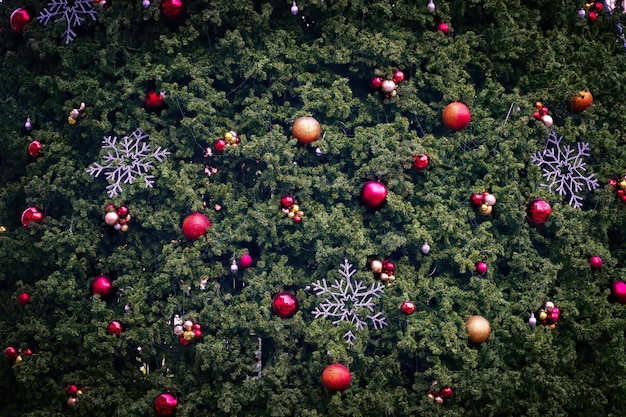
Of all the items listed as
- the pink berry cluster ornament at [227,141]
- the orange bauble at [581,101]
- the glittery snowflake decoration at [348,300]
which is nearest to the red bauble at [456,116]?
the orange bauble at [581,101]

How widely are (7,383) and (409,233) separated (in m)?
1.26

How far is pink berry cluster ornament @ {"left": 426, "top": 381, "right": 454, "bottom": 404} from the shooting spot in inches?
64.3

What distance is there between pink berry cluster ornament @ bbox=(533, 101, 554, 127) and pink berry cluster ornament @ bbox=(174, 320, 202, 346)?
3.84ft

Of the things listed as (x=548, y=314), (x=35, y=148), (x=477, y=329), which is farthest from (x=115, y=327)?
(x=548, y=314)

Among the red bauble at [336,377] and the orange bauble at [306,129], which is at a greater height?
the orange bauble at [306,129]

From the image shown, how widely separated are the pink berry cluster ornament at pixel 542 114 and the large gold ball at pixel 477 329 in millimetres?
624

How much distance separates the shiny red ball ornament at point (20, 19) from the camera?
1.72 meters

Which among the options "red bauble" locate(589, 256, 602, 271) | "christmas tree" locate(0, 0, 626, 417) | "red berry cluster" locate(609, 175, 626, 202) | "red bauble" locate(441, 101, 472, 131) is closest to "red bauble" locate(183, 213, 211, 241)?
"christmas tree" locate(0, 0, 626, 417)

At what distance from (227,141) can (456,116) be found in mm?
658

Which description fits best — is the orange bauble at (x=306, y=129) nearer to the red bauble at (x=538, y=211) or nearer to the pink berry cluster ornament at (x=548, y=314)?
the red bauble at (x=538, y=211)

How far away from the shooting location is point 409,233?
66.1 inches

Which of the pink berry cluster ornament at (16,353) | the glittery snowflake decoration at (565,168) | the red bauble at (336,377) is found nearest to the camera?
the red bauble at (336,377)

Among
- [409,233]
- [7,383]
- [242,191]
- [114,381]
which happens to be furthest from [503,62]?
[7,383]

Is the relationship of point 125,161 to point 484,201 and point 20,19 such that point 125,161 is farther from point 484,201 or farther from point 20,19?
point 484,201
